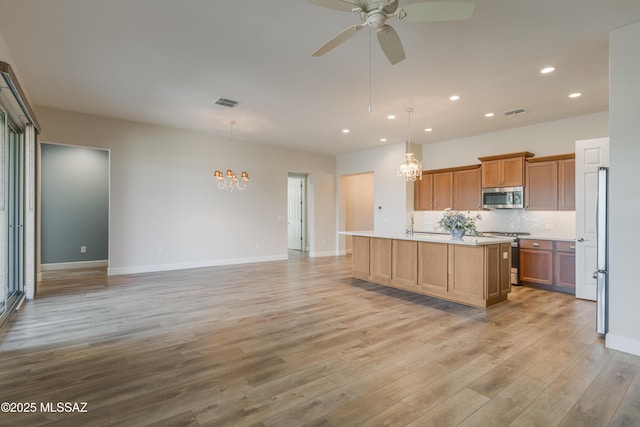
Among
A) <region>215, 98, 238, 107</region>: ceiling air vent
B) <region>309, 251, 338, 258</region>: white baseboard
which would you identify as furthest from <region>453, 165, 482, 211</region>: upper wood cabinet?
<region>215, 98, 238, 107</region>: ceiling air vent

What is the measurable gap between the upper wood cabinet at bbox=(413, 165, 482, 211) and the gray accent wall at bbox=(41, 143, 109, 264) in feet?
25.2

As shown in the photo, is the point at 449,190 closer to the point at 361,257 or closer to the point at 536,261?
the point at 536,261

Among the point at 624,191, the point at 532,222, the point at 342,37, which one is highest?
the point at 342,37

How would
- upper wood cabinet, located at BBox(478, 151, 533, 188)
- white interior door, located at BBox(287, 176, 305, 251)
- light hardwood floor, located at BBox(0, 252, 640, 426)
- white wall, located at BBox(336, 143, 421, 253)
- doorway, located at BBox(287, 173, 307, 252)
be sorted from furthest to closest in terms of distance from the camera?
1. white interior door, located at BBox(287, 176, 305, 251)
2. doorway, located at BBox(287, 173, 307, 252)
3. white wall, located at BBox(336, 143, 421, 253)
4. upper wood cabinet, located at BBox(478, 151, 533, 188)
5. light hardwood floor, located at BBox(0, 252, 640, 426)

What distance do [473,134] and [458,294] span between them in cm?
424

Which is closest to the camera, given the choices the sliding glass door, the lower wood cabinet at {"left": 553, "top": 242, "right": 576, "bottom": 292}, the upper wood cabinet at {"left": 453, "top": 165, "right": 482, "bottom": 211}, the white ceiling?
the white ceiling

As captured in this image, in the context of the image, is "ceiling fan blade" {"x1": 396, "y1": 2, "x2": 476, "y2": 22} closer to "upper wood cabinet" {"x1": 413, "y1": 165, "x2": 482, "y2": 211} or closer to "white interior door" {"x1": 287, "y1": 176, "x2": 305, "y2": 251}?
"upper wood cabinet" {"x1": 413, "y1": 165, "x2": 482, "y2": 211}

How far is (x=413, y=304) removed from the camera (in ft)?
14.4

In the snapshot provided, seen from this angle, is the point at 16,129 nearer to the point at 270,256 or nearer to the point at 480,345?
the point at 270,256

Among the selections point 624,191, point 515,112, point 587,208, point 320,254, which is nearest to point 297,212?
point 320,254

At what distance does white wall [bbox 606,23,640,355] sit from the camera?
112 inches

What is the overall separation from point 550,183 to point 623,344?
355 cm

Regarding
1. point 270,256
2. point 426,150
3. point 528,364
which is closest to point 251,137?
point 270,256

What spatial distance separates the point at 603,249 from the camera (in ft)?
10.4
